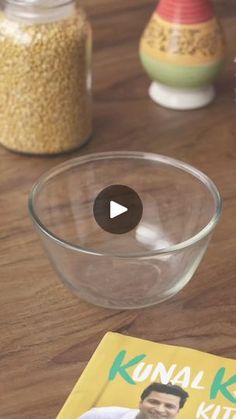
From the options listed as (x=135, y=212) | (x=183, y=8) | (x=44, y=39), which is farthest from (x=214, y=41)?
(x=135, y=212)

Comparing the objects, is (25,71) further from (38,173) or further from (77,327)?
(77,327)

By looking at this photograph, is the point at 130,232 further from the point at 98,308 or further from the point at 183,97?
the point at 183,97

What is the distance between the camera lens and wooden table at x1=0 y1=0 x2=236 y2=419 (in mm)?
792

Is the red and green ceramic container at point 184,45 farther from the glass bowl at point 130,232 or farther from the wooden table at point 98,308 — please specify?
the glass bowl at point 130,232

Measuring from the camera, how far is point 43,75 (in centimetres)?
105

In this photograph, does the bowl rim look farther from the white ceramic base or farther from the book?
the white ceramic base

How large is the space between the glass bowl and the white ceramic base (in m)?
0.24

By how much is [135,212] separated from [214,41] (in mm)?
387

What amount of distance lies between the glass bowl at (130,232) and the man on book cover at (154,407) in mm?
123

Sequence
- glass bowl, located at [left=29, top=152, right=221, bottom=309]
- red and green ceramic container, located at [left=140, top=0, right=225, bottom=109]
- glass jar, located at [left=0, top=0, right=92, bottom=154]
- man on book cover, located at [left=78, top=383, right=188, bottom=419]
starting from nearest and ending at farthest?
1. man on book cover, located at [left=78, top=383, right=188, bottom=419]
2. glass bowl, located at [left=29, top=152, right=221, bottom=309]
3. glass jar, located at [left=0, top=0, right=92, bottom=154]
4. red and green ceramic container, located at [left=140, top=0, right=225, bottom=109]

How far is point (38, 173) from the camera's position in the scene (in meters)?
1.09

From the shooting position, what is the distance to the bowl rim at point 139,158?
0.81 meters

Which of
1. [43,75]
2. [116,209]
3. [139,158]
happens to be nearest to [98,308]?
[116,209]
